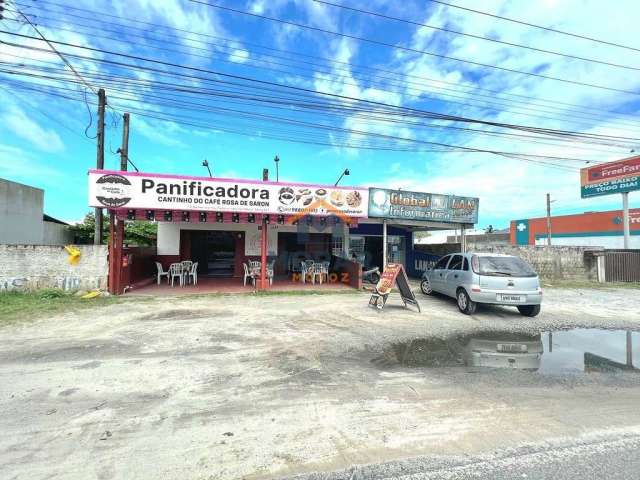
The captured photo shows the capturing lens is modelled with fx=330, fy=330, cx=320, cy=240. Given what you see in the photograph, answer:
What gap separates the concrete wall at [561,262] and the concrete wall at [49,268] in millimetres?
16474

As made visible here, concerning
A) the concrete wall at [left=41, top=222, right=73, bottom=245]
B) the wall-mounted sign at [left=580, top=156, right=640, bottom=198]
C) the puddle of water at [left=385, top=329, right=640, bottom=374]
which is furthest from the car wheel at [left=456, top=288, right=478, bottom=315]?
the concrete wall at [left=41, top=222, right=73, bottom=245]

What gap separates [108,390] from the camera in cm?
388

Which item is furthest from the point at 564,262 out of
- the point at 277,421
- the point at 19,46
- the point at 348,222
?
the point at 19,46

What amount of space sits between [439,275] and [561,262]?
35.6ft

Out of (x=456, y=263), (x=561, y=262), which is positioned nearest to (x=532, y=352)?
(x=456, y=263)

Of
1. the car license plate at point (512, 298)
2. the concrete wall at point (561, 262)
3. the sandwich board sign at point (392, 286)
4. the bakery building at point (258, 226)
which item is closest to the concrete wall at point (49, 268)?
the bakery building at point (258, 226)

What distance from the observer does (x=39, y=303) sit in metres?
8.95

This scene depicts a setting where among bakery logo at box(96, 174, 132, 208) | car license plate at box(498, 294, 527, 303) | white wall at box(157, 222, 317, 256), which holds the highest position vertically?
bakery logo at box(96, 174, 132, 208)

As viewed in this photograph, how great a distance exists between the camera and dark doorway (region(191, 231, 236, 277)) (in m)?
15.3

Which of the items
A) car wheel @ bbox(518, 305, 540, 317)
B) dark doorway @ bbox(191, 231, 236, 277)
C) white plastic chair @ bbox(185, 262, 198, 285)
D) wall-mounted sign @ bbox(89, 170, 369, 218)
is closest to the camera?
car wheel @ bbox(518, 305, 540, 317)

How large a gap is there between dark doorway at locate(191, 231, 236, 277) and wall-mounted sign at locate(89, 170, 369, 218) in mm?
4433

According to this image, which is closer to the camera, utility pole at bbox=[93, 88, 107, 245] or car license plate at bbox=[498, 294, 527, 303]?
car license plate at bbox=[498, 294, 527, 303]

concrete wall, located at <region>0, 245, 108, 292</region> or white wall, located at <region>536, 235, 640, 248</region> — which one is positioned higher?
white wall, located at <region>536, 235, 640, 248</region>

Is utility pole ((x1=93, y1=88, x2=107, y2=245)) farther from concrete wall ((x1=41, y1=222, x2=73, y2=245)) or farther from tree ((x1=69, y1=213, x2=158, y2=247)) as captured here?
concrete wall ((x1=41, y1=222, x2=73, y2=245))
